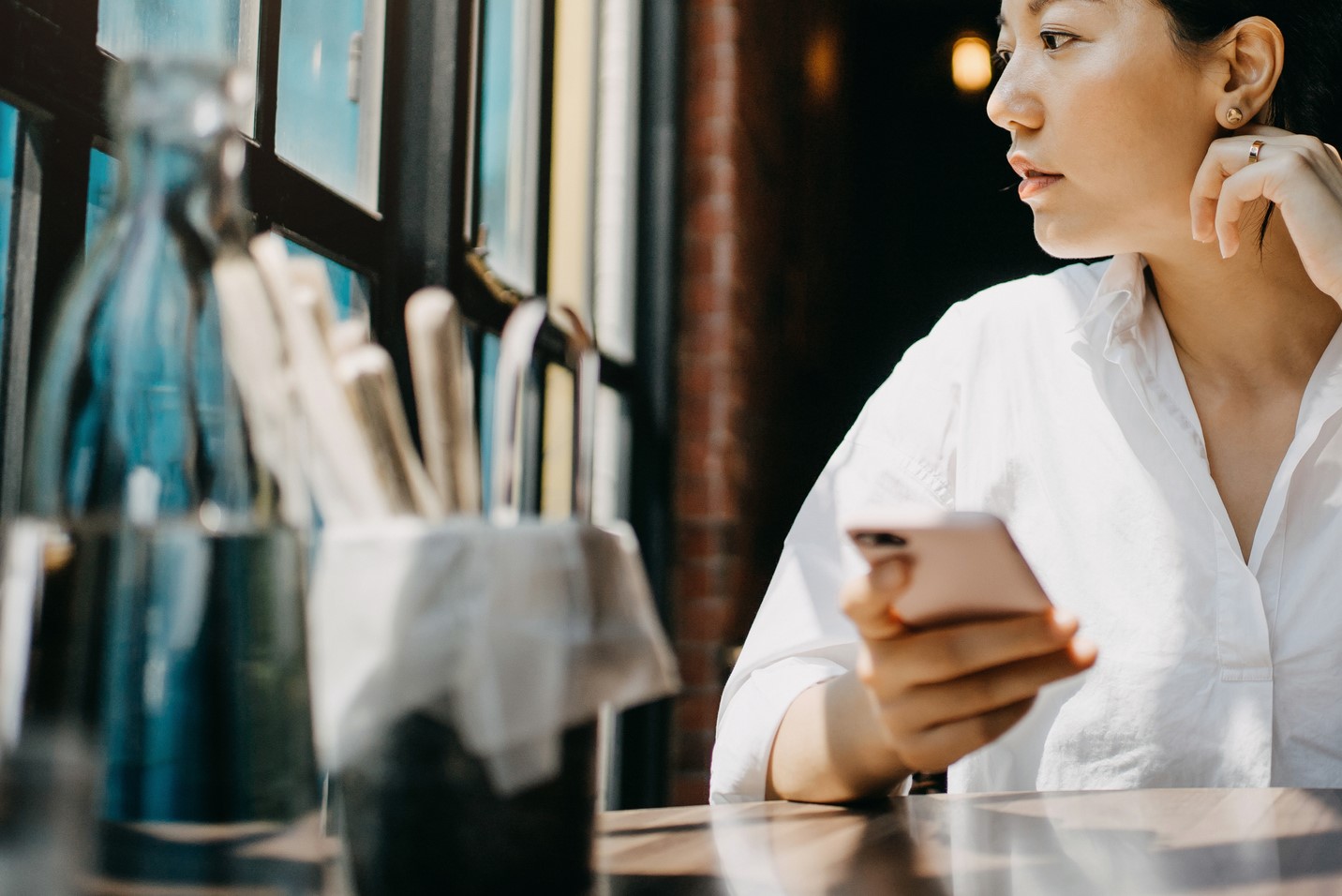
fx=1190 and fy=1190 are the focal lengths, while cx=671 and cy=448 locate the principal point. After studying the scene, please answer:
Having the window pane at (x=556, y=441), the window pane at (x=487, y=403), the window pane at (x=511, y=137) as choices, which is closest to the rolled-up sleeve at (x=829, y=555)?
the window pane at (x=487, y=403)

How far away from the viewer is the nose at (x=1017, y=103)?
1.31m

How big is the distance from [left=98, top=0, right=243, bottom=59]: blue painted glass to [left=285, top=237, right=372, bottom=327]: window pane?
0.93 feet

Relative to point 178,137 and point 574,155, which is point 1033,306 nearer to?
point 178,137

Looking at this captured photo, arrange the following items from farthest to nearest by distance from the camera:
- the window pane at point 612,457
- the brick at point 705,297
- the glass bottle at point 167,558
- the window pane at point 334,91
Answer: the brick at point 705,297 < the window pane at point 612,457 < the window pane at point 334,91 < the glass bottle at point 167,558

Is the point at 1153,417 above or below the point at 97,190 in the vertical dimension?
below

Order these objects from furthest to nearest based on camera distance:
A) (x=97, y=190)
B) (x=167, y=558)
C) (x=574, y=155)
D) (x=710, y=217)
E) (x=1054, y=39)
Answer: (x=710, y=217) < (x=574, y=155) < (x=1054, y=39) < (x=97, y=190) < (x=167, y=558)

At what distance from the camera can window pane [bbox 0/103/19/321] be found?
947mm

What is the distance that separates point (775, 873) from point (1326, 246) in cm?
98

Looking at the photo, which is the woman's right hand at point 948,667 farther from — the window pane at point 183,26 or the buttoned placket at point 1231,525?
the window pane at point 183,26

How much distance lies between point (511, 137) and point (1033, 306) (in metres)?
1.44

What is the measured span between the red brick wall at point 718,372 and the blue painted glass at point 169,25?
2.16m

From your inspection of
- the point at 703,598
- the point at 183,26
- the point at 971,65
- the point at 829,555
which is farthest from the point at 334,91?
the point at 971,65

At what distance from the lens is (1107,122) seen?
128 cm

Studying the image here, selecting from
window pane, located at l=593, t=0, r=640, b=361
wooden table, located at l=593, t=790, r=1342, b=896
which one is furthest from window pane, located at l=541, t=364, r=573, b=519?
wooden table, located at l=593, t=790, r=1342, b=896
